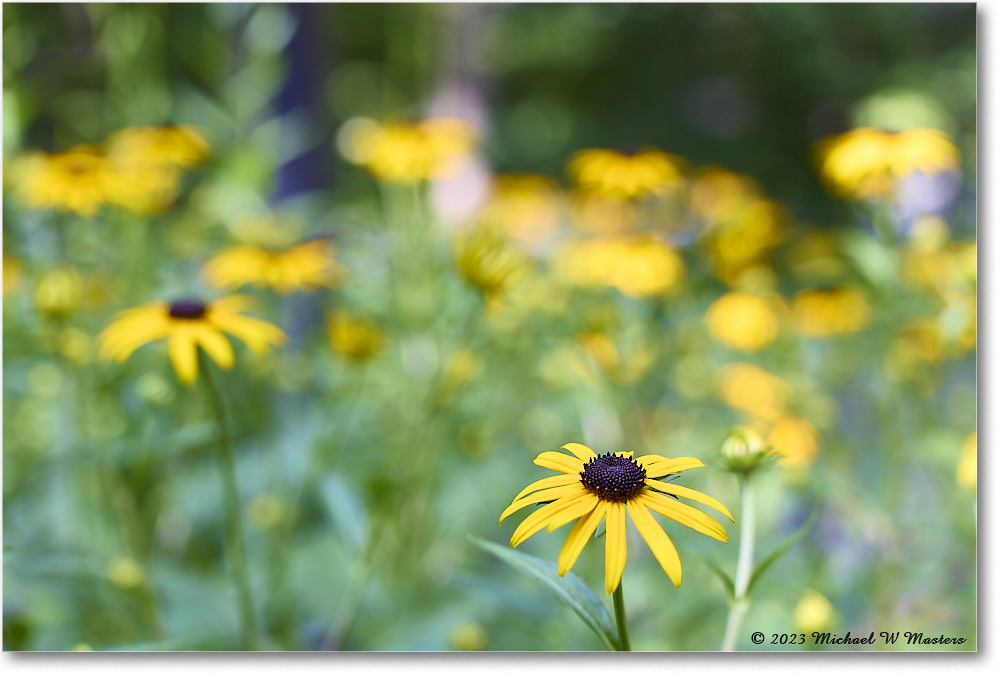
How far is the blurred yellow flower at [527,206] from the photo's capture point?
161 centimetres

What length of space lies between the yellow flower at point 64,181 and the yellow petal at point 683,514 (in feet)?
3.01

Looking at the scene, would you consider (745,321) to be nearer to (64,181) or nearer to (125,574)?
(125,574)

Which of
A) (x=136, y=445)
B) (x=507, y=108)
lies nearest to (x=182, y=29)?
(x=136, y=445)

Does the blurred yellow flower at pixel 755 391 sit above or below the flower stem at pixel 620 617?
above

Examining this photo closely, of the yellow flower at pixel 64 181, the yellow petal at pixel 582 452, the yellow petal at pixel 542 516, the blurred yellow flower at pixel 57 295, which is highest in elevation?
the yellow flower at pixel 64 181

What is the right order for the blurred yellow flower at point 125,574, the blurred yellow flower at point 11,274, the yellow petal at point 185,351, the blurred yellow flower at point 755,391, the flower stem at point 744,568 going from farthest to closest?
the blurred yellow flower at point 755,391 → the blurred yellow flower at point 11,274 → the blurred yellow flower at point 125,574 → the yellow petal at point 185,351 → the flower stem at point 744,568

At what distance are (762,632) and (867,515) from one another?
27 centimetres

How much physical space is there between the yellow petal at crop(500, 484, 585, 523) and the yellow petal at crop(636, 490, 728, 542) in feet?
0.14

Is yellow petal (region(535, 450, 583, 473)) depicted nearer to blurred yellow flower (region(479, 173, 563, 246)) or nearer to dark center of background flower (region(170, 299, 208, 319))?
dark center of background flower (region(170, 299, 208, 319))

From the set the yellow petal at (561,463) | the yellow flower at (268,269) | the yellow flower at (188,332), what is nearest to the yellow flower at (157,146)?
the yellow flower at (268,269)

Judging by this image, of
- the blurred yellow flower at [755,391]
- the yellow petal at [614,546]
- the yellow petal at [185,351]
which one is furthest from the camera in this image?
A: the blurred yellow flower at [755,391]

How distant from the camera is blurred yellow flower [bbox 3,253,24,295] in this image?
3.34ft

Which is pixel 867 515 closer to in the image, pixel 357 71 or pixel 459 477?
pixel 459 477

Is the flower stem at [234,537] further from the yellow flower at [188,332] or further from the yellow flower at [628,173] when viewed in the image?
the yellow flower at [628,173]
